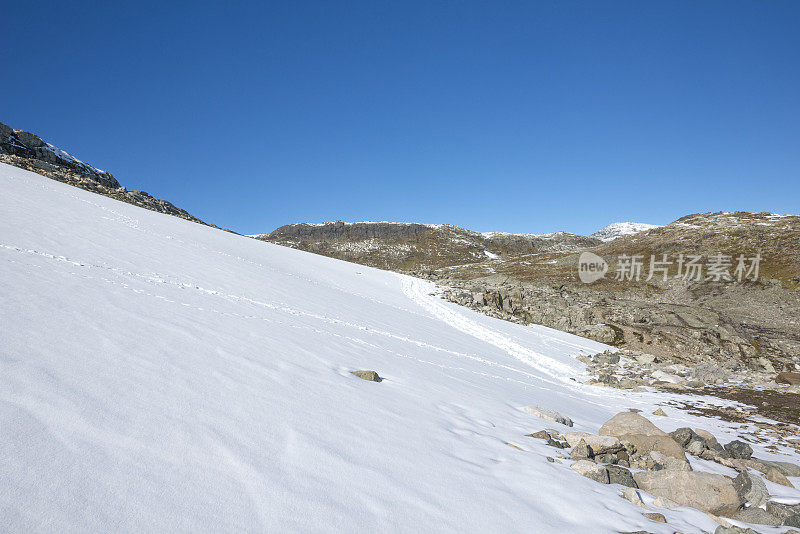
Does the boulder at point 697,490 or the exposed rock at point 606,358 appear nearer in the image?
the boulder at point 697,490

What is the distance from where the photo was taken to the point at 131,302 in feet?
25.3

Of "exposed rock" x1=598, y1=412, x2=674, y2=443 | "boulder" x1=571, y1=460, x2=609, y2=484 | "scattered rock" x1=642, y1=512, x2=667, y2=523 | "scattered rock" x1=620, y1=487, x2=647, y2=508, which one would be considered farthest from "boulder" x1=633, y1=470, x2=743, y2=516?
"exposed rock" x1=598, y1=412, x2=674, y2=443

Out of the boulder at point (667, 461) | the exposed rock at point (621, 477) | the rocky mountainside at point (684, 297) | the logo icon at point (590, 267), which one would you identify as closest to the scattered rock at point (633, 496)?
the exposed rock at point (621, 477)

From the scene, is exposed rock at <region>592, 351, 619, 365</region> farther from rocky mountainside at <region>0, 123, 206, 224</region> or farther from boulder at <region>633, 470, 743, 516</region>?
rocky mountainside at <region>0, 123, 206, 224</region>

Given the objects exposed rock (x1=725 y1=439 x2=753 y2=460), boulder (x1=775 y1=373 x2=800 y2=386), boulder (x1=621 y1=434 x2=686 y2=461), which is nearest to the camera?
boulder (x1=621 y1=434 x2=686 y2=461)

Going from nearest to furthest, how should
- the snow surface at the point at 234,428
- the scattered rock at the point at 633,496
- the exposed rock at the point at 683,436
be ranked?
1. the snow surface at the point at 234,428
2. the scattered rock at the point at 633,496
3. the exposed rock at the point at 683,436

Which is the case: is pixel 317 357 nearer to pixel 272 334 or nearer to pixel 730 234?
pixel 272 334

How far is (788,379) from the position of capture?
17.3 m

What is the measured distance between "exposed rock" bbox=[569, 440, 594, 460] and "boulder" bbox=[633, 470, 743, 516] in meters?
0.83

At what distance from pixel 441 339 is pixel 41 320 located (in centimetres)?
1376

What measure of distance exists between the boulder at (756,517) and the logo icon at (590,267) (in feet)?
205

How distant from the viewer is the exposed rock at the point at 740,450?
750 centimetres

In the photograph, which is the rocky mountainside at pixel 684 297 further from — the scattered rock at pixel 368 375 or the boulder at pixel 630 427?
the scattered rock at pixel 368 375

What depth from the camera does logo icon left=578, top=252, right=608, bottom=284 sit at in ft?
210
